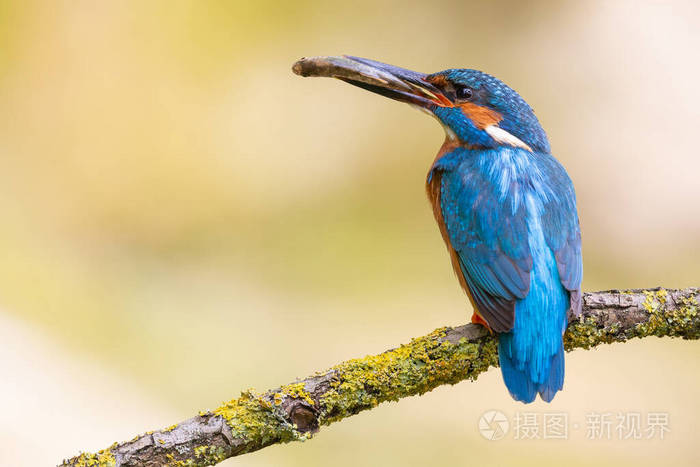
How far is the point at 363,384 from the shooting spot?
7.63ft

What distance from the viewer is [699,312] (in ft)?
8.89

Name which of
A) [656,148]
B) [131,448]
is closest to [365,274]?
[656,148]

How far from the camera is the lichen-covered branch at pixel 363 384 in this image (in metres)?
2.15

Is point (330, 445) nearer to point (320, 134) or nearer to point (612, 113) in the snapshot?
point (320, 134)

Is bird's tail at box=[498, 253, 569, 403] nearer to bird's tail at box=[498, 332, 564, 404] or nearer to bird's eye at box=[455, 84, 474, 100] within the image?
bird's tail at box=[498, 332, 564, 404]

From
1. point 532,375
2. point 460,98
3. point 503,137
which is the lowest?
point 532,375

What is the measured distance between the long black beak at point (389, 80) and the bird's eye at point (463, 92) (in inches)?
2.1

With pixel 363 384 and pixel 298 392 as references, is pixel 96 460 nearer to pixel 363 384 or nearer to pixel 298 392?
pixel 298 392

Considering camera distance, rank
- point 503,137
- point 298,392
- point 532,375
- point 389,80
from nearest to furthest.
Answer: point 298,392, point 532,375, point 503,137, point 389,80

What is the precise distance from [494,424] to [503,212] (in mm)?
1680

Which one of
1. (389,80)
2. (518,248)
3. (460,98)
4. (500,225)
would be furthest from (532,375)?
(389,80)

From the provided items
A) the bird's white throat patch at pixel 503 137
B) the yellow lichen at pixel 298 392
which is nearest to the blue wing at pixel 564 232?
the bird's white throat patch at pixel 503 137

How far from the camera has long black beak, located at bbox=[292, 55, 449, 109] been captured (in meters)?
3.00

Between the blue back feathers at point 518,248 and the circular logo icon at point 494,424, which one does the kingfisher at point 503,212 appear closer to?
the blue back feathers at point 518,248
